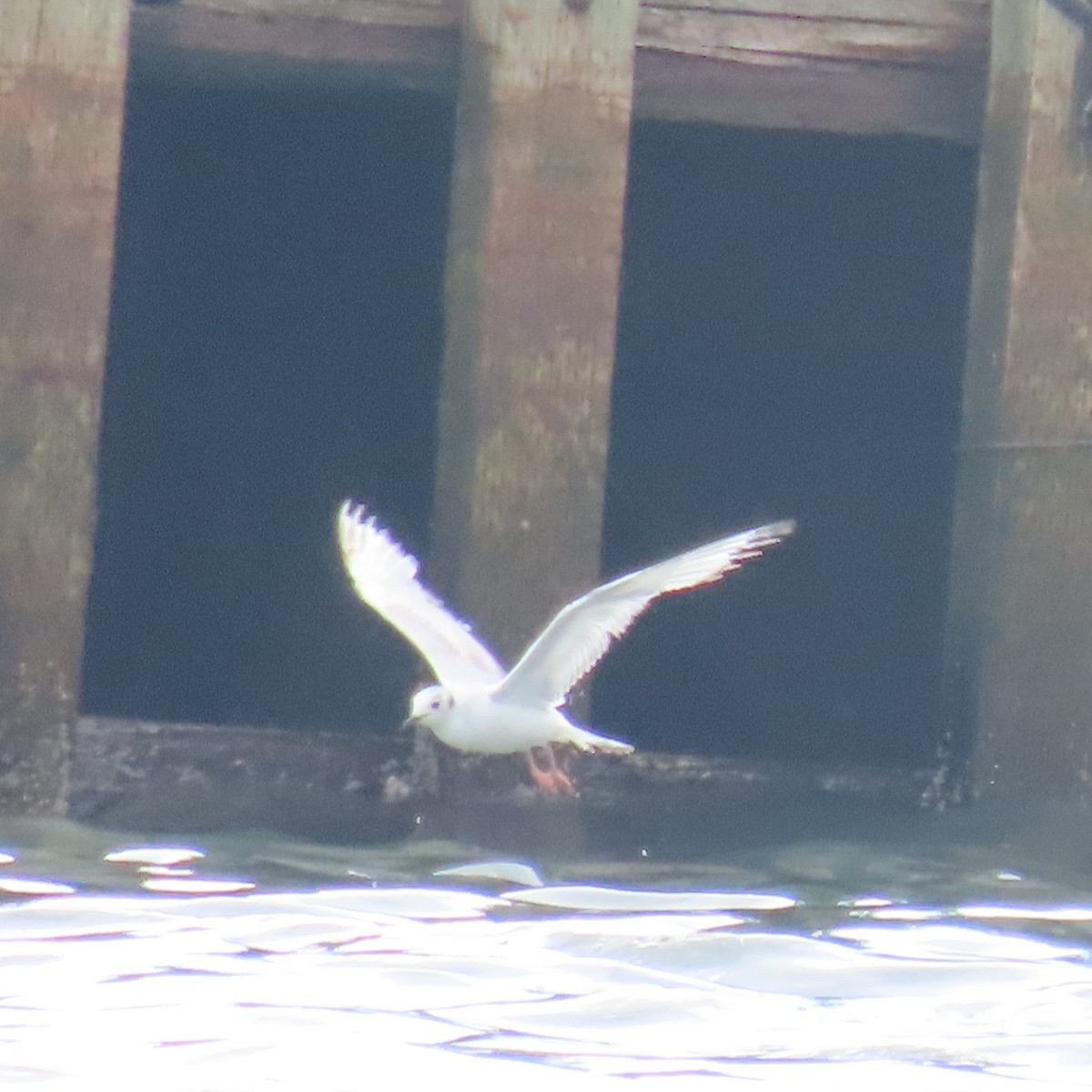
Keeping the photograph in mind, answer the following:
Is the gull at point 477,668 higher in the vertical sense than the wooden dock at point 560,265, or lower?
lower

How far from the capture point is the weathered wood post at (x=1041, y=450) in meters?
8.62

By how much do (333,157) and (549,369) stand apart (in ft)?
14.0

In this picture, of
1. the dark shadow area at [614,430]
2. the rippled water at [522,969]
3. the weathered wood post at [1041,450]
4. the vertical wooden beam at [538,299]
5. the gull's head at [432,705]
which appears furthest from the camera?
the dark shadow area at [614,430]

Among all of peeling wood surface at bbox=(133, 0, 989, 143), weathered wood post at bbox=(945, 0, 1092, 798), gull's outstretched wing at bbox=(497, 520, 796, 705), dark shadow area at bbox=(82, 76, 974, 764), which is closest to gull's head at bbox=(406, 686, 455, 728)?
gull's outstretched wing at bbox=(497, 520, 796, 705)

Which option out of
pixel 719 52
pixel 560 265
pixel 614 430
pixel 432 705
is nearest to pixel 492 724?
pixel 432 705

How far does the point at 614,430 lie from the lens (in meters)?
13.5

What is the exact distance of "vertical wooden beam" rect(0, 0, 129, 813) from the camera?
8078 mm

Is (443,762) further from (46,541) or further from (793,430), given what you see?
(793,430)

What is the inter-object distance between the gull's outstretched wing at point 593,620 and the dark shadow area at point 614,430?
4.30m

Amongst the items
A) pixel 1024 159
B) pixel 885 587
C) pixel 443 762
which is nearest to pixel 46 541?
pixel 443 762

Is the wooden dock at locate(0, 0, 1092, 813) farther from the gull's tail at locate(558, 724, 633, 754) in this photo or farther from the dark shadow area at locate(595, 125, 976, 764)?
the dark shadow area at locate(595, 125, 976, 764)

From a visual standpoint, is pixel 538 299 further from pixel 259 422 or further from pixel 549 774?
pixel 259 422

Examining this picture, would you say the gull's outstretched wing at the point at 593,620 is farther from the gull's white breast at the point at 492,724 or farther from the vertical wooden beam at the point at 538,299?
the vertical wooden beam at the point at 538,299

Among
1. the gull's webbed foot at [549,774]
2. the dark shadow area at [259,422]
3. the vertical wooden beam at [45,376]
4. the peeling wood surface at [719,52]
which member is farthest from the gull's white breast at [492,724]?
the dark shadow area at [259,422]
